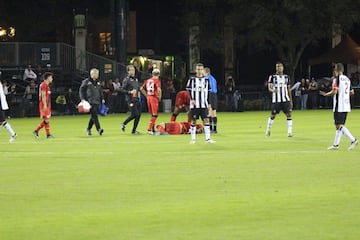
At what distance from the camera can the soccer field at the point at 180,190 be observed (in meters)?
12.5

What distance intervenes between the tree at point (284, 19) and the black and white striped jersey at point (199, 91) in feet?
106

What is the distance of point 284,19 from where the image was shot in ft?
197

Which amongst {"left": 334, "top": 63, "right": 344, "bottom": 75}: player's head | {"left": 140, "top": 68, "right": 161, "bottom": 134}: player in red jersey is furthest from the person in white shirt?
{"left": 140, "top": 68, "right": 161, "bottom": 134}: player in red jersey

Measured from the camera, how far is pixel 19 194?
16047 millimetres

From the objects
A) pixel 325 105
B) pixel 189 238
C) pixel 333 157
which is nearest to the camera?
pixel 189 238

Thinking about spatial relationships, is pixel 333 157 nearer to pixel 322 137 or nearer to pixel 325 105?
pixel 322 137

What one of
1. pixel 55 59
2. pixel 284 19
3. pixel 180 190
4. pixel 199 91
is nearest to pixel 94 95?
pixel 199 91

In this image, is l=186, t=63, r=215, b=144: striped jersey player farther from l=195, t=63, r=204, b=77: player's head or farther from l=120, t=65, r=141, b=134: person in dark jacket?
l=120, t=65, r=141, b=134: person in dark jacket

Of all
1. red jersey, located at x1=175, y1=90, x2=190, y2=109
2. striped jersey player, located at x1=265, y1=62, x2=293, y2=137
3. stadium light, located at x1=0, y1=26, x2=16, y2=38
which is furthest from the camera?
stadium light, located at x1=0, y1=26, x2=16, y2=38

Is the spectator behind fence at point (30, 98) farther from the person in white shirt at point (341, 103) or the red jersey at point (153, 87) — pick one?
the person in white shirt at point (341, 103)

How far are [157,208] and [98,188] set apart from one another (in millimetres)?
2591

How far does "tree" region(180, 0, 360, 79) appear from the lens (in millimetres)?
59250

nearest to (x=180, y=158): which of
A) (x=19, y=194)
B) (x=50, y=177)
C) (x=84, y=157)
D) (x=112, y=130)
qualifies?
(x=84, y=157)

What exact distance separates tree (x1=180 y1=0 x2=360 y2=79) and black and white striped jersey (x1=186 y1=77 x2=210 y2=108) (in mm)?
32268
